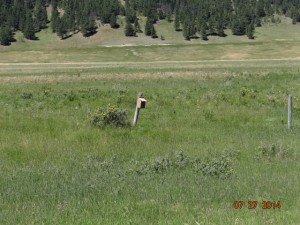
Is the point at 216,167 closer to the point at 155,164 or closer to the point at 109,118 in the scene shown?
the point at 155,164

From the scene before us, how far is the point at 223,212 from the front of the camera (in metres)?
7.50

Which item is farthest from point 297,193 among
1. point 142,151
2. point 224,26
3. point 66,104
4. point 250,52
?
point 224,26

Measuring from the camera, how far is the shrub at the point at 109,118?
16.5 metres

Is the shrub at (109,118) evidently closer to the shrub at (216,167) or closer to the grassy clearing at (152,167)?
the grassy clearing at (152,167)

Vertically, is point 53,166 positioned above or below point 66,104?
above

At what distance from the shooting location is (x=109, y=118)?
16609 mm

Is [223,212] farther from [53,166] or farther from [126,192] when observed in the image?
[53,166]

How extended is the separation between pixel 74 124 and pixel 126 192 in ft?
28.7

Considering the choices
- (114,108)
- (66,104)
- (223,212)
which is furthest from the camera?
(66,104)
